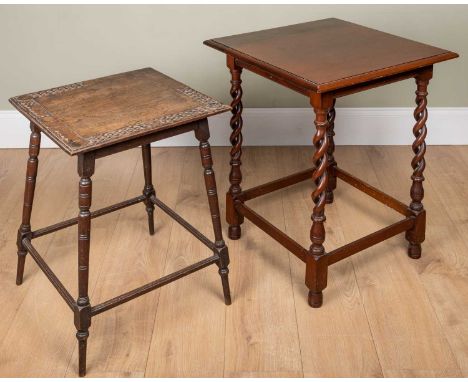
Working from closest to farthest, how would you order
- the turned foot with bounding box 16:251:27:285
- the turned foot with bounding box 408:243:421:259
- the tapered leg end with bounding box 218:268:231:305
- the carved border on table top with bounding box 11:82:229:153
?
the carved border on table top with bounding box 11:82:229:153, the tapered leg end with bounding box 218:268:231:305, the turned foot with bounding box 16:251:27:285, the turned foot with bounding box 408:243:421:259

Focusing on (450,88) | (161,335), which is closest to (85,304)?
(161,335)

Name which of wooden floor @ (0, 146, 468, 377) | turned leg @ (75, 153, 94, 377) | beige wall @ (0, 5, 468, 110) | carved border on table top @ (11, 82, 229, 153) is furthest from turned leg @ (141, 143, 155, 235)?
beige wall @ (0, 5, 468, 110)

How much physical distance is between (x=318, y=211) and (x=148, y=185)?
2.26 ft

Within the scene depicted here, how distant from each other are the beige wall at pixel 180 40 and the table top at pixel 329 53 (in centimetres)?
73

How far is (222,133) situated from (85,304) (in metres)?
1.61

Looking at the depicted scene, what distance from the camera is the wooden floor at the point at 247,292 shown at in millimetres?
2113

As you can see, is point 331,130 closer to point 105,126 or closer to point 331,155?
point 331,155

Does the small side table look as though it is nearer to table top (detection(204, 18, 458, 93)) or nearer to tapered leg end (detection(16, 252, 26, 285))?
tapered leg end (detection(16, 252, 26, 285))

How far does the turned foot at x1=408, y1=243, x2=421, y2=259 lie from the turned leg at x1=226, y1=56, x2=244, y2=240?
620 mm

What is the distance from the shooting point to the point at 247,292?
2.42 metres

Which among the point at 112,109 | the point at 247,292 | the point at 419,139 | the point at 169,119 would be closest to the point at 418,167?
the point at 419,139

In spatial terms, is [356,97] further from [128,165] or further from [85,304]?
[85,304]

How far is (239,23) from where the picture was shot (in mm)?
3270

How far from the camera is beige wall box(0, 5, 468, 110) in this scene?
10.6 feet
